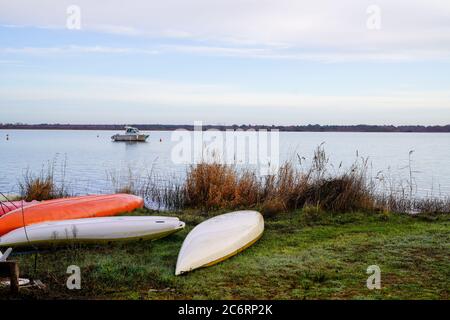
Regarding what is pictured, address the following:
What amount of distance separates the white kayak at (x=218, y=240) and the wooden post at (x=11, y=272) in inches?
56.3

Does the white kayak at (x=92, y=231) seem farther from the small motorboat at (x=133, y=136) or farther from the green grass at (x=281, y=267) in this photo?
the small motorboat at (x=133, y=136)

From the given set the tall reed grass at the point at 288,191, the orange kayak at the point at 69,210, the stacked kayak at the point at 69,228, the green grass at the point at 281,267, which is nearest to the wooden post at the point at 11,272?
the green grass at the point at 281,267

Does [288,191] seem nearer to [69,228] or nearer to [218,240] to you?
[218,240]

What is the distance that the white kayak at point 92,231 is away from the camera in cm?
634

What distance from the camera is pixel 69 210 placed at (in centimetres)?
786

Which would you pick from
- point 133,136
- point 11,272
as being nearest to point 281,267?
point 11,272

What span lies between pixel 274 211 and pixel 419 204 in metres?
3.78

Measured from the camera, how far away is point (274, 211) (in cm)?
838

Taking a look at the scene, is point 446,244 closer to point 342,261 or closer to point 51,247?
point 342,261

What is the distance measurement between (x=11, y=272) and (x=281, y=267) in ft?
8.15

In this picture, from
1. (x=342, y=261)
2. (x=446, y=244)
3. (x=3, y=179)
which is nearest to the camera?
(x=342, y=261)

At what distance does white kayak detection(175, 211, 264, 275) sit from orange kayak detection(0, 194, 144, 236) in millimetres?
2143

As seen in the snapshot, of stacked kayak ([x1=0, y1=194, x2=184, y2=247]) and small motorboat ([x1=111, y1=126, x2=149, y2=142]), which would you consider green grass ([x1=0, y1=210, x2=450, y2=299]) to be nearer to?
stacked kayak ([x1=0, y1=194, x2=184, y2=247])
